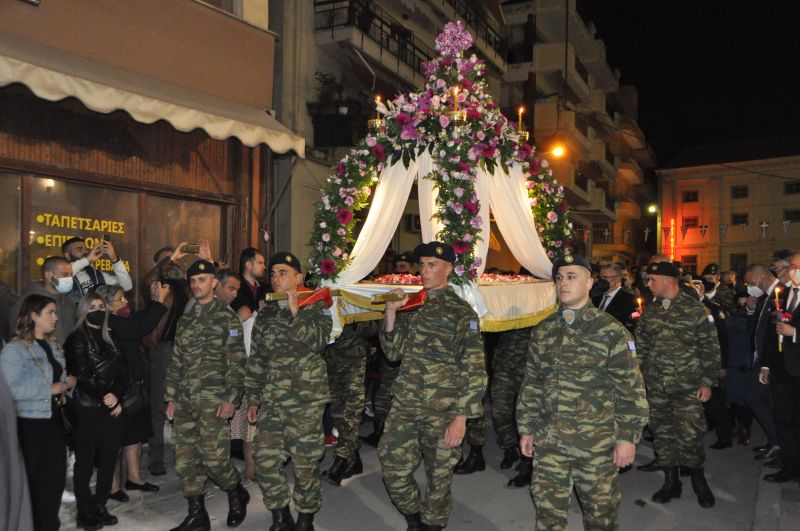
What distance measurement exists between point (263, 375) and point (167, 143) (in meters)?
5.30

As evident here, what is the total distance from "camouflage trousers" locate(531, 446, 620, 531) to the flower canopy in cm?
268

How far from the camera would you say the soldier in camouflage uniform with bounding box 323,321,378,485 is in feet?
22.4

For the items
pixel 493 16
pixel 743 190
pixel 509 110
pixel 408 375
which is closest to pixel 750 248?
pixel 743 190

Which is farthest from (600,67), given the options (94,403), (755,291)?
(94,403)

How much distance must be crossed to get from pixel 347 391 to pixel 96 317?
8.87 feet

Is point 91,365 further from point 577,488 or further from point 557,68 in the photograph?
point 557,68

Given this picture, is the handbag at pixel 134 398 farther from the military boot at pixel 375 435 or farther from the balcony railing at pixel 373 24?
the balcony railing at pixel 373 24

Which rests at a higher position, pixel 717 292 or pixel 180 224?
pixel 180 224

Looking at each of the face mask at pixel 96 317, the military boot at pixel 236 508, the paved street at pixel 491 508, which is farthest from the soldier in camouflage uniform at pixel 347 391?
the face mask at pixel 96 317

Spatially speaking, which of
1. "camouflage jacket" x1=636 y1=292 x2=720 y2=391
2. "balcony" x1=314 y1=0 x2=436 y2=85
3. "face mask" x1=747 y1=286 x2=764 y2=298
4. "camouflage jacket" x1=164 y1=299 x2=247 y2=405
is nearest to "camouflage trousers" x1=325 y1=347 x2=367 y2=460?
"camouflage jacket" x1=164 y1=299 x2=247 y2=405

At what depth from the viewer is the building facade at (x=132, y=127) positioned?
7.41m

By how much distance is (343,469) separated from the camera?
22.2 ft

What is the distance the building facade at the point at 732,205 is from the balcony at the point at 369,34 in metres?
31.2

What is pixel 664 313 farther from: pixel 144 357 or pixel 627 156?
pixel 627 156
